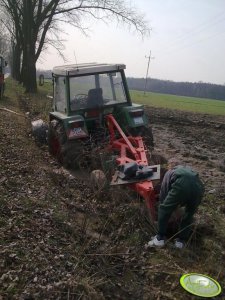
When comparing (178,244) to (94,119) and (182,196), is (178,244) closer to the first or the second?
(182,196)

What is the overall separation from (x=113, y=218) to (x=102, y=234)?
0.52m

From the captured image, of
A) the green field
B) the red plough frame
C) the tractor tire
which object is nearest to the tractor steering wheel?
the tractor tire

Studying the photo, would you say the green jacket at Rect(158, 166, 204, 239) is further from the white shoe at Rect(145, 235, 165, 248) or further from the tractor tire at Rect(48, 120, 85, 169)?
the tractor tire at Rect(48, 120, 85, 169)

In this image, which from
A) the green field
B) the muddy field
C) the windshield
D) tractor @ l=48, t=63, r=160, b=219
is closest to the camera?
the muddy field

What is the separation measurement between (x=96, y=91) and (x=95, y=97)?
0.13 meters

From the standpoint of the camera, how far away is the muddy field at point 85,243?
4.41 m

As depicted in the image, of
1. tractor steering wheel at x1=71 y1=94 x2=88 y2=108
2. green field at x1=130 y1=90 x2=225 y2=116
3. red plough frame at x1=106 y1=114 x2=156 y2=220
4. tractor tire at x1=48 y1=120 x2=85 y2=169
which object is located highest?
tractor steering wheel at x1=71 y1=94 x2=88 y2=108

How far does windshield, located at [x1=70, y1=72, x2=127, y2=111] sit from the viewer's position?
9438 mm

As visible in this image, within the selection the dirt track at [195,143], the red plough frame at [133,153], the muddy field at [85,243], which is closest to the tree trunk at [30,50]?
the dirt track at [195,143]

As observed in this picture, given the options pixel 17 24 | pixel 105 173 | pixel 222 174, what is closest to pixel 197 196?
pixel 105 173

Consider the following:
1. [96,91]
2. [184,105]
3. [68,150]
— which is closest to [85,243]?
[68,150]

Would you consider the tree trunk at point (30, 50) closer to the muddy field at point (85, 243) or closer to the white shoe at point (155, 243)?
A: the muddy field at point (85, 243)

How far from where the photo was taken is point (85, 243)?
5.34 metres

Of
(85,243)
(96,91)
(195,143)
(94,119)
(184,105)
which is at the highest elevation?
(96,91)
